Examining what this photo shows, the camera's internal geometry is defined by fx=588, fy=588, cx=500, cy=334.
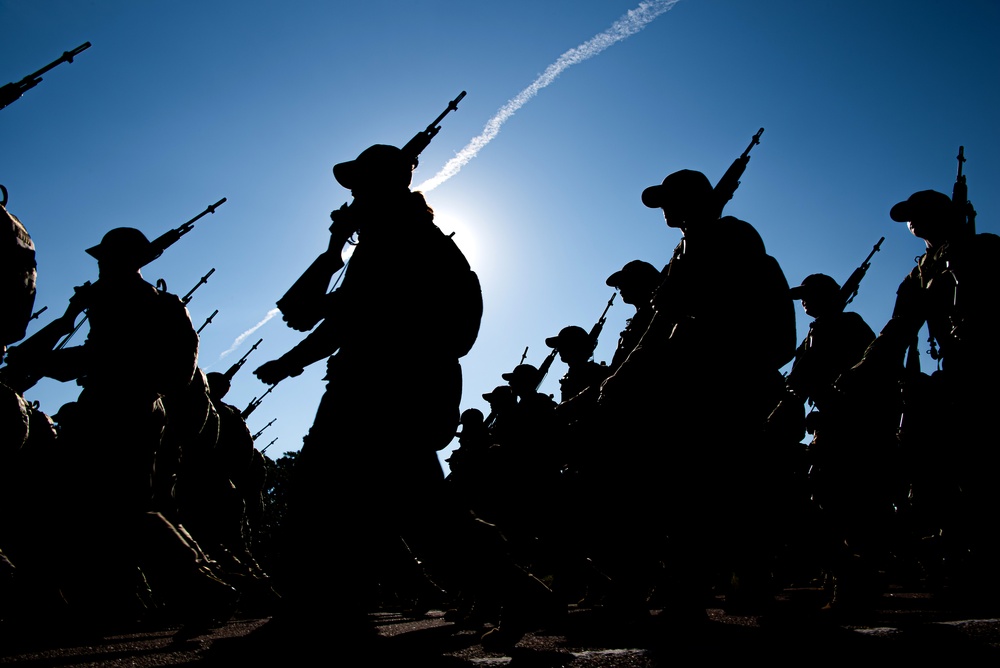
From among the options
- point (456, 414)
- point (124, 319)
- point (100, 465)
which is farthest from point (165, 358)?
point (456, 414)

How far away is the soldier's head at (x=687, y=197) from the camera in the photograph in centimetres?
342

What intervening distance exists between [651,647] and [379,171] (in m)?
2.39

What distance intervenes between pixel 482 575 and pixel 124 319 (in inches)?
105

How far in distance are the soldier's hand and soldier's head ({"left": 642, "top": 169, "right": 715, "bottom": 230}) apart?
233cm

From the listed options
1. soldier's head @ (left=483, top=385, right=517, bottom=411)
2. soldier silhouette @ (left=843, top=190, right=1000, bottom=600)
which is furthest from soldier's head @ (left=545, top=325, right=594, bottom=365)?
soldier silhouette @ (left=843, top=190, right=1000, bottom=600)

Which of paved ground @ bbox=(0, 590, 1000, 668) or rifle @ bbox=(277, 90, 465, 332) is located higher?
rifle @ bbox=(277, 90, 465, 332)

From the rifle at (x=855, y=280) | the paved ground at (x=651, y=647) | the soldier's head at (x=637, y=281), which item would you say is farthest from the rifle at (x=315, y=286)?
the rifle at (x=855, y=280)

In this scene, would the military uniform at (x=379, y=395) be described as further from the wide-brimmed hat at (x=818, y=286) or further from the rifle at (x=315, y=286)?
the wide-brimmed hat at (x=818, y=286)

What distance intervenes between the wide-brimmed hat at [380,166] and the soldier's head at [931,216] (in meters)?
4.07

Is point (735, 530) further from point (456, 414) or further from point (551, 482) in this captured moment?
point (551, 482)

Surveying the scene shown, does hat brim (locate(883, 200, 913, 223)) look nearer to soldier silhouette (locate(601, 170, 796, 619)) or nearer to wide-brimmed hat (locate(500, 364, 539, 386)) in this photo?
soldier silhouette (locate(601, 170, 796, 619))

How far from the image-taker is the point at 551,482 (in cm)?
659

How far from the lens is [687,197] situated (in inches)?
135

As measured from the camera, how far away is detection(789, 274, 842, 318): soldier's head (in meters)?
5.74
